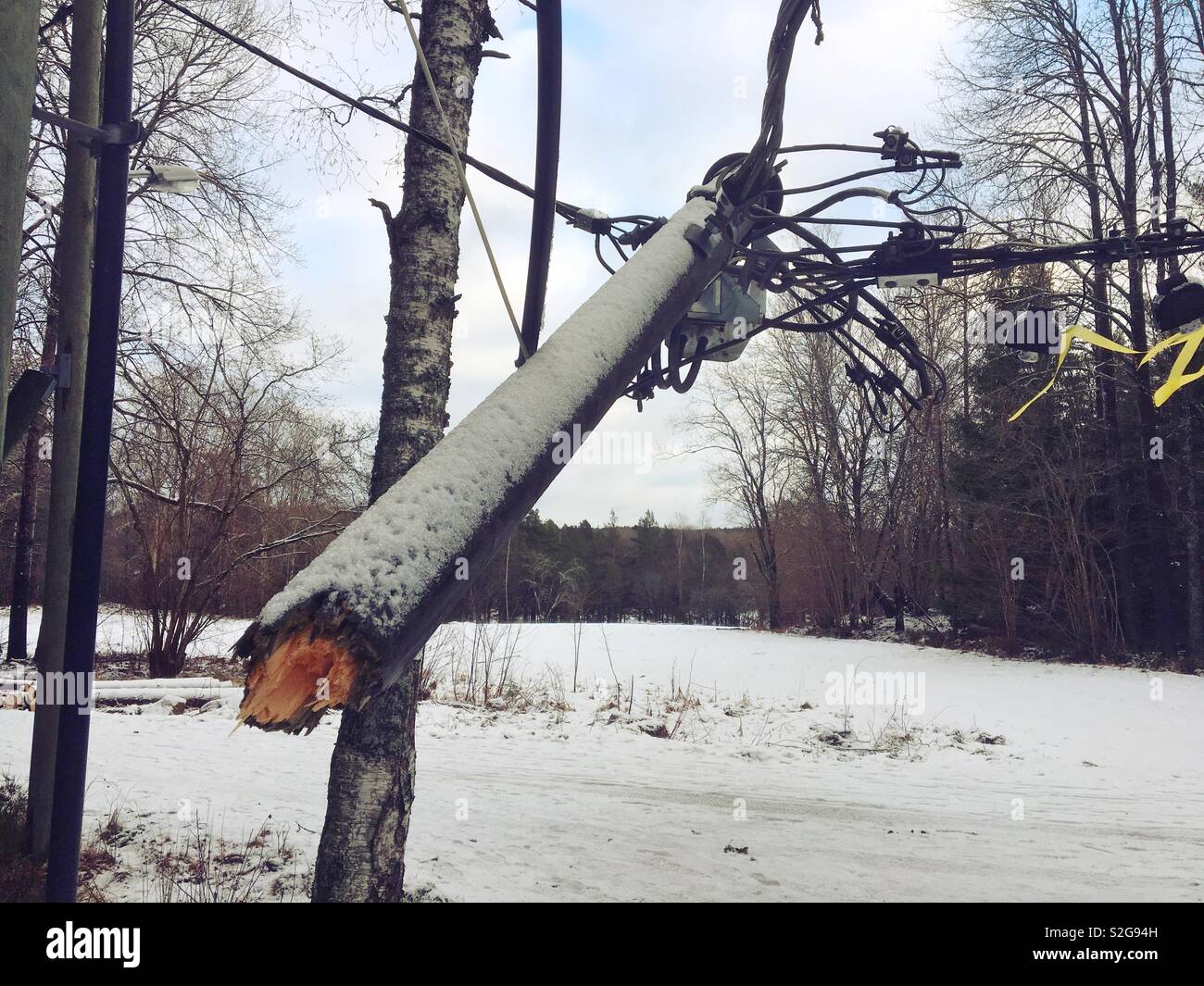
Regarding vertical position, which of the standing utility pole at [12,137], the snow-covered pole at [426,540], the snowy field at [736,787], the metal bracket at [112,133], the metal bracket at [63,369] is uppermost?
the metal bracket at [112,133]

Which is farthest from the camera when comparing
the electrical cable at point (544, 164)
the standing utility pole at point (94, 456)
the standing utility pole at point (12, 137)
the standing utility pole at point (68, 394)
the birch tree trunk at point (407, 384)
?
the standing utility pole at point (68, 394)

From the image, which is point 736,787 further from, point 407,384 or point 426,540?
point 426,540

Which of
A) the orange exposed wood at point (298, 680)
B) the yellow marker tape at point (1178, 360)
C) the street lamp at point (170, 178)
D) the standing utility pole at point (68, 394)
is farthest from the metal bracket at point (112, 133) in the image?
the yellow marker tape at point (1178, 360)

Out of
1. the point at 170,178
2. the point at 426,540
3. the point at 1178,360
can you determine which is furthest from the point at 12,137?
the point at 1178,360

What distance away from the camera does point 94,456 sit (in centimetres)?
294

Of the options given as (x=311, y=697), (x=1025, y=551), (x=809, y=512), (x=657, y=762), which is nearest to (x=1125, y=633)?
(x=1025, y=551)

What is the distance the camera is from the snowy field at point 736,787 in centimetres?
475

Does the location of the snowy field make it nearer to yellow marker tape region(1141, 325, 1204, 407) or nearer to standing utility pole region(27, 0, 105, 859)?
standing utility pole region(27, 0, 105, 859)

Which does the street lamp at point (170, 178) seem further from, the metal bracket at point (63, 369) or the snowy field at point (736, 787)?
the snowy field at point (736, 787)

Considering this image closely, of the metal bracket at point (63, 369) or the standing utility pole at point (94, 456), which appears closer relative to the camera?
the standing utility pole at point (94, 456)

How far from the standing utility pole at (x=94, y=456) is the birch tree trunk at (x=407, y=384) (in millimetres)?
891

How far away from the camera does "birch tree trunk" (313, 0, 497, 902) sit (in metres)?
3.24

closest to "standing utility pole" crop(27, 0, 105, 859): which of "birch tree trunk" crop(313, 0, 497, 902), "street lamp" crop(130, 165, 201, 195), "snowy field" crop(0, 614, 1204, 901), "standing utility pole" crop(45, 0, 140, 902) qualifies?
Result: "street lamp" crop(130, 165, 201, 195)

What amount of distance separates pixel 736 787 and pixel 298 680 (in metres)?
6.48
